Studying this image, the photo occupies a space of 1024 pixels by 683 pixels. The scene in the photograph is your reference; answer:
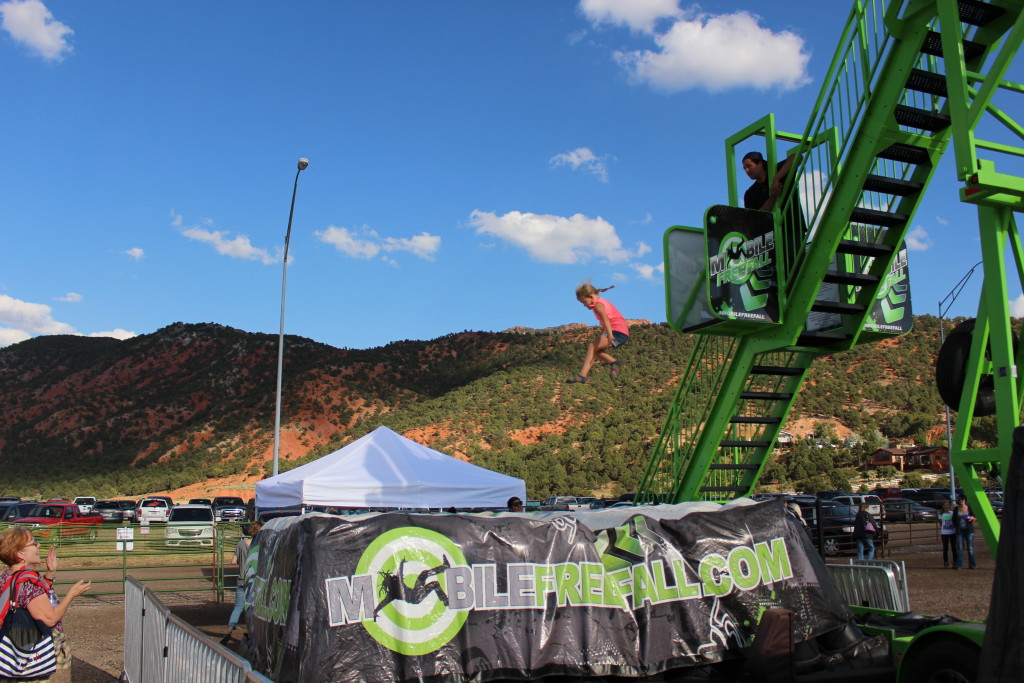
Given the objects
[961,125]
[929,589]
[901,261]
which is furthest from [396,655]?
Answer: [929,589]

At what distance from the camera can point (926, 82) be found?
7.46 m

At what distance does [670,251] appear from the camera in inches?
362

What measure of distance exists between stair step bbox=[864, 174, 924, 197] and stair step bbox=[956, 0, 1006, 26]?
1.55 meters

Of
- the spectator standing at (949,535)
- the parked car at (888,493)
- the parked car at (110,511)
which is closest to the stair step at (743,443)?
the spectator standing at (949,535)

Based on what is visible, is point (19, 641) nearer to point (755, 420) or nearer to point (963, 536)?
point (755, 420)

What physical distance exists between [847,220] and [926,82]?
1.40 metres

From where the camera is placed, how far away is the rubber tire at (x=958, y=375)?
6.05m

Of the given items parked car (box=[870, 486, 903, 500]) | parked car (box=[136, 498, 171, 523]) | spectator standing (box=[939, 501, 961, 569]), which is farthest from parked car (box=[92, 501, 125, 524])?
parked car (box=[870, 486, 903, 500])

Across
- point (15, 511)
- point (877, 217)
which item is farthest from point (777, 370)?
point (15, 511)

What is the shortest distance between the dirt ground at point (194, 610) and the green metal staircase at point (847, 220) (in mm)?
4707

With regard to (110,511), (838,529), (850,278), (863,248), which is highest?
(863,248)

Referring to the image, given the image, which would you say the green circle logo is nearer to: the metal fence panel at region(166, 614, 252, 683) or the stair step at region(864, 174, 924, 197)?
the metal fence panel at region(166, 614, 252, 683)

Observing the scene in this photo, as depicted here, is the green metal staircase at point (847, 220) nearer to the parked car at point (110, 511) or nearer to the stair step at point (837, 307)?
the stair step at point (837, 307)

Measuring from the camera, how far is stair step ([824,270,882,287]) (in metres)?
8.33
